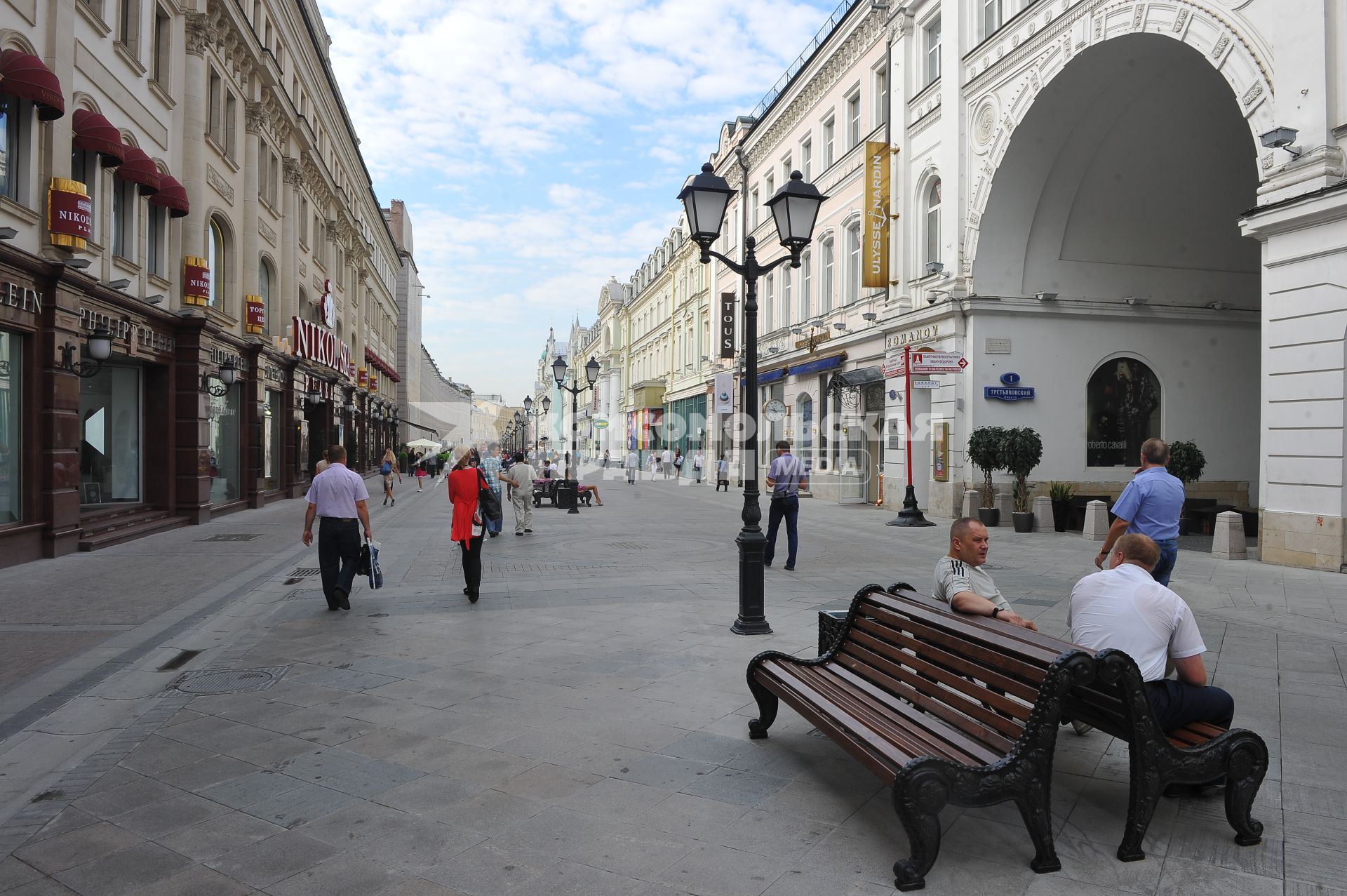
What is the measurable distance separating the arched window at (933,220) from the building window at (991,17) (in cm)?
345

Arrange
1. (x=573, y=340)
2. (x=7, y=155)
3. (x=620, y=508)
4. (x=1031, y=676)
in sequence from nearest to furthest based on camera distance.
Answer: (x=1031, y=676) → (x=7, y=155) → (x=620, y=508) → (x=573, y=340)

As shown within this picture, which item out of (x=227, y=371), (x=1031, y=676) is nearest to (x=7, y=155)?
(x=227, y=371)

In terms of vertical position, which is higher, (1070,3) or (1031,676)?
(1070,3)

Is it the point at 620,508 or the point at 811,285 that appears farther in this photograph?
the point at 811,285

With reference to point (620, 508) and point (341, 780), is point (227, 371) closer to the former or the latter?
point (620, 508)

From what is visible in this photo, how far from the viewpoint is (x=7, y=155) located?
11.6 meters

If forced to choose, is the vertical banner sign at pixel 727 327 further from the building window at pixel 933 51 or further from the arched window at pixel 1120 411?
the arched window at pixel 1120 411

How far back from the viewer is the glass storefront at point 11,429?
1155 centimetres

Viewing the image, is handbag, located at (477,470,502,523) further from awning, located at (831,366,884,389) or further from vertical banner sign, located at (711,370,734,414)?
vertical banner sign, located at (711,370,734,414)

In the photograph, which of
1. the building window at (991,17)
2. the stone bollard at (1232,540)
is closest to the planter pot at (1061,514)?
the stone bollard at (1232,540)

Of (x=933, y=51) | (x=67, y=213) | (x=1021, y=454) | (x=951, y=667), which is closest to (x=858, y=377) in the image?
(x=1021, y=454)

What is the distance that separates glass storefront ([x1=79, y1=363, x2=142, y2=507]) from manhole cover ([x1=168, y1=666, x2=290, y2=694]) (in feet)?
34.6

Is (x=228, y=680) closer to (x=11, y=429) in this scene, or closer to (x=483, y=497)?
(x=483, y=497)

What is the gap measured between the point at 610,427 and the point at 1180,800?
77334mm
